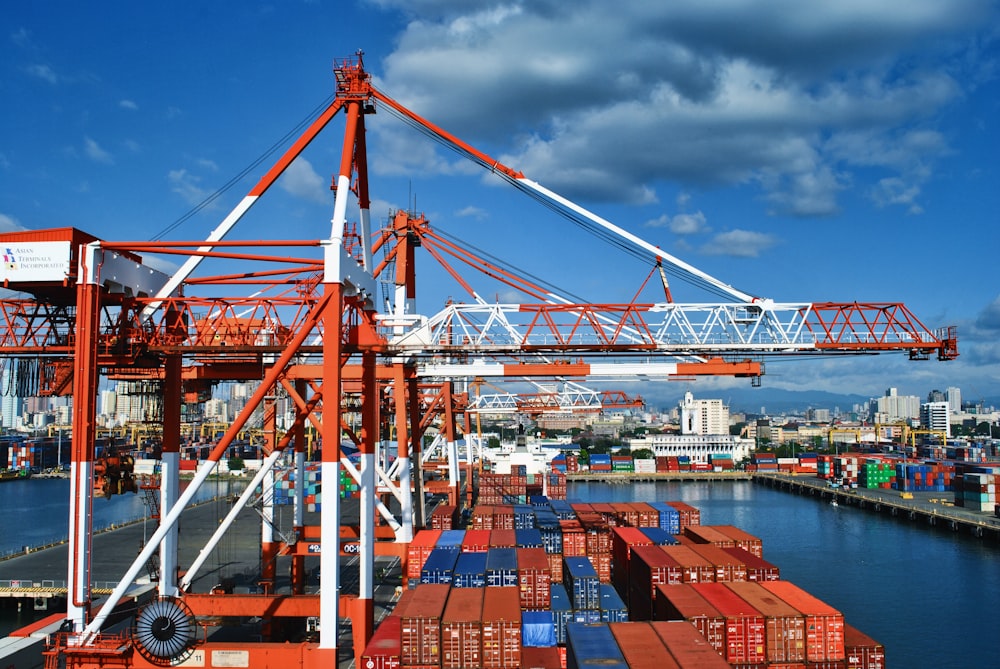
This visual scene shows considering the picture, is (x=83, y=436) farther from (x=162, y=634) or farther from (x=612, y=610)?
(x=612, y=610)

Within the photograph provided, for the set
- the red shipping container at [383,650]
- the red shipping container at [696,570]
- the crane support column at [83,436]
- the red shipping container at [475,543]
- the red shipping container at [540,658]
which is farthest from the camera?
the red shipping container at [475,543]

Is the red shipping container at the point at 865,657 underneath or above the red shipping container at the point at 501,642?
underneath

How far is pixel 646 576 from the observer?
25.5 m

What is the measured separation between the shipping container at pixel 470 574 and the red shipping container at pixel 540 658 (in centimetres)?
490

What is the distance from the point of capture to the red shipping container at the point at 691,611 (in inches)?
740

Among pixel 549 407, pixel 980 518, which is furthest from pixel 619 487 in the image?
pixel 980 518

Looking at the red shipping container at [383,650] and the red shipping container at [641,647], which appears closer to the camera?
the red shipping container at [641,647]

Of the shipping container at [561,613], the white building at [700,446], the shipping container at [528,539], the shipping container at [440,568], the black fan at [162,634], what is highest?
the black fan at [162,634]

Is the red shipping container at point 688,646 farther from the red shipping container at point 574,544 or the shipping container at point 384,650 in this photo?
the red shipping container at point 574,544

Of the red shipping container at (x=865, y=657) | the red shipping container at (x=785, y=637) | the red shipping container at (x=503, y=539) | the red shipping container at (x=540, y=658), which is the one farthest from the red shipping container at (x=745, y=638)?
the red shipping container at (x=503, y=539)

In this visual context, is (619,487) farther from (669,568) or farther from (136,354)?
(136,354)

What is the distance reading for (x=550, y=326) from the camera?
23.6m

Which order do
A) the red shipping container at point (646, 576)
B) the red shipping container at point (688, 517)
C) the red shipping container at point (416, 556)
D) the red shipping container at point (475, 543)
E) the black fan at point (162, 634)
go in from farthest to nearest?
the red shipping container at point (688, 517), the red shipping container at point (475, 543), the red shipping container at point (416, 556), the red shipping container at point (646, 576), the black fan at point (162, 634)

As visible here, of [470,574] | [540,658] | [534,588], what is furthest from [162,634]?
[534,588]
